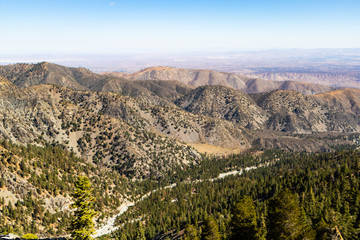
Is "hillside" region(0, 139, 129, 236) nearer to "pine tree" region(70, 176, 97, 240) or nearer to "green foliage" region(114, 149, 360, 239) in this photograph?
"green foliage" region(114, 149, 360, 239)

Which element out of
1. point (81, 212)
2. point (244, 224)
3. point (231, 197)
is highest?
point (81, 212)

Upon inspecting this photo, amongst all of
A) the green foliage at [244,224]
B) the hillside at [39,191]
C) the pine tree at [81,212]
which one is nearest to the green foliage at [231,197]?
the hillside at [39,191]

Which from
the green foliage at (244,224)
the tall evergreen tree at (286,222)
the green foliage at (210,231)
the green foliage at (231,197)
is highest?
the tall evergreen tree at (286,222)

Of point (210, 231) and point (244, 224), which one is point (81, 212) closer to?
point (210, 231)

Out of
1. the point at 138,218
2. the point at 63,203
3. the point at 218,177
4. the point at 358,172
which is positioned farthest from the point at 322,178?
the point at 63,203

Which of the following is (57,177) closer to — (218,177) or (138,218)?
(138,218)

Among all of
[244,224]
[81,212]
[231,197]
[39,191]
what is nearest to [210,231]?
[244,224]

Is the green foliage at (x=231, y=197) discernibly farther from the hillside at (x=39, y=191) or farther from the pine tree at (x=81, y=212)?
the pine tree at (x=81, y=212)

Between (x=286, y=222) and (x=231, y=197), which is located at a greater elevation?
(x=286, y=222)
